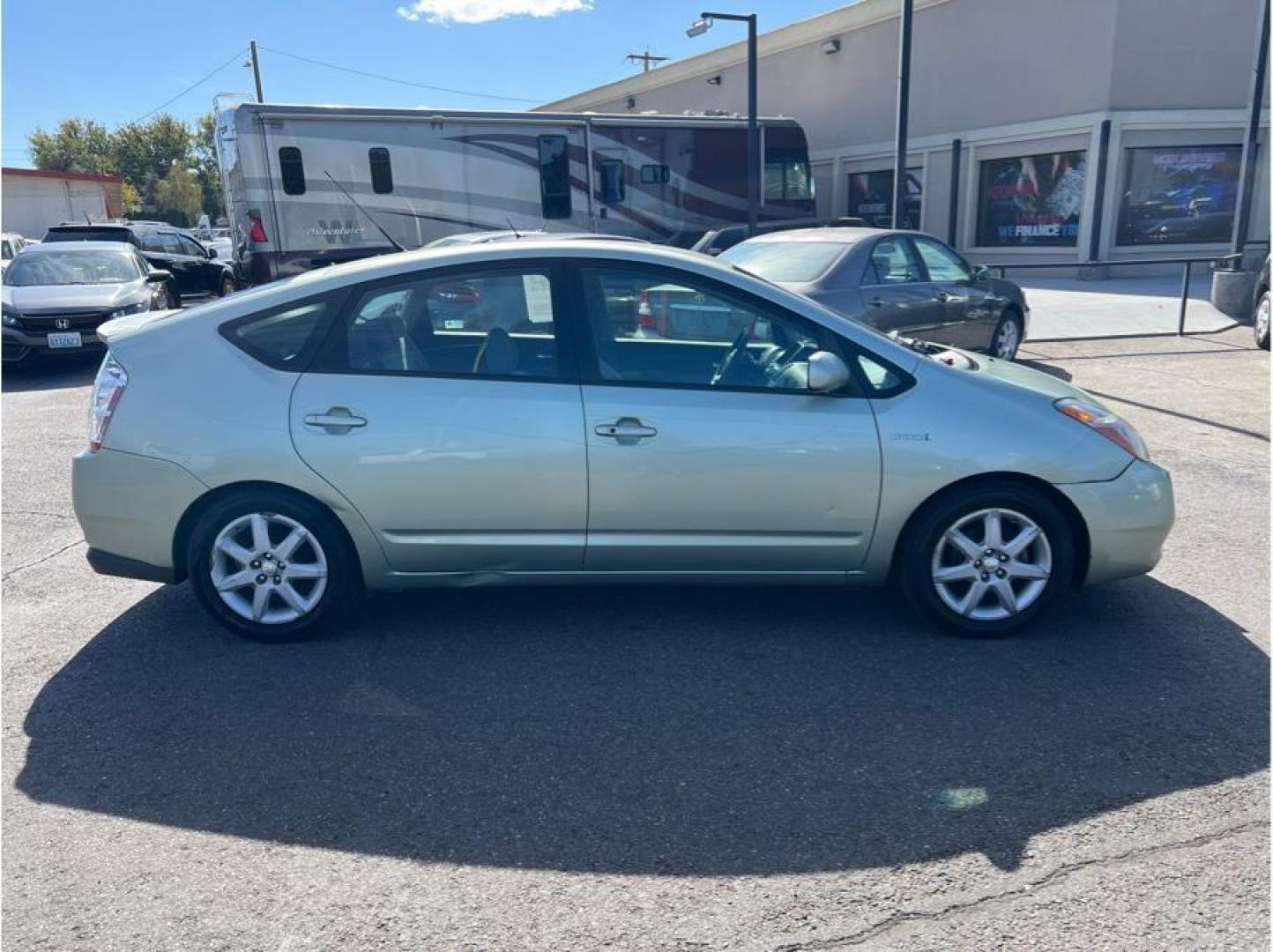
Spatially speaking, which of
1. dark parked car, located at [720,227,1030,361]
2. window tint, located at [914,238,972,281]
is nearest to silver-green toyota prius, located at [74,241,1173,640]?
dark parked car, located at [720,227,1030,361]

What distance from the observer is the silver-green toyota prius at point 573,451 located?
3877 mm

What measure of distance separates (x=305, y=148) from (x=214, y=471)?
13.3 m

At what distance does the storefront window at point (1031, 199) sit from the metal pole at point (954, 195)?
1.76ft

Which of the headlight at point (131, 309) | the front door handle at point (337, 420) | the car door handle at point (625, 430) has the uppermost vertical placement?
the front door handle at point (337, 420)

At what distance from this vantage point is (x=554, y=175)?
17.6m

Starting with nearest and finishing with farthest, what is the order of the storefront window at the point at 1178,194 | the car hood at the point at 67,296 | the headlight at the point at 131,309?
the car hood at the point at 67,296 < the headlight at the point at 131,309 < the storefront window at the point at 1178,194

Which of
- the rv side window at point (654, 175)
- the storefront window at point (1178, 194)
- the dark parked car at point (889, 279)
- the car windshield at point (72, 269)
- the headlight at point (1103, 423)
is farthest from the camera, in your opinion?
the storefront window at point (1178, 194)

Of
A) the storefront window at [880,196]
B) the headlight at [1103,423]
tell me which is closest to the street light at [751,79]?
the storefront window at [880,196]

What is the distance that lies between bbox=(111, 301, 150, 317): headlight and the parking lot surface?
8.20m

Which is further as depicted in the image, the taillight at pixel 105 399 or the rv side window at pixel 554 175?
the rv side window at pixel 554 175

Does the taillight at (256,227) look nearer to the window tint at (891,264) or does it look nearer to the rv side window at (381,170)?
the rv side window at (381,170)

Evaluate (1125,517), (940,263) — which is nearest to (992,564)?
(1125,517)

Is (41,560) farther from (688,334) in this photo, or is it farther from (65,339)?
(65,339)

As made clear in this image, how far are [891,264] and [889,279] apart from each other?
0.51 feet
